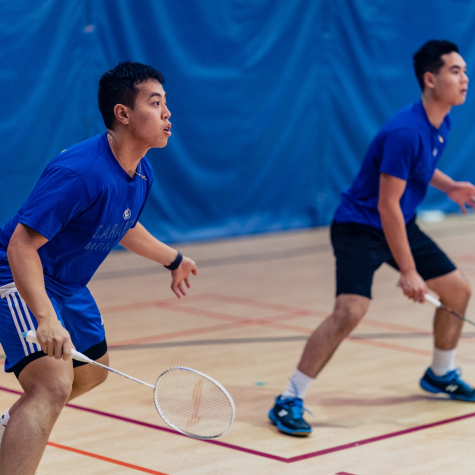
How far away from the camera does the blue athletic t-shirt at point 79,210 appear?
9.04ft

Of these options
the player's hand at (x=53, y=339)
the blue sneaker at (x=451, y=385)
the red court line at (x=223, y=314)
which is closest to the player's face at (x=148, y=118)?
the player's hand at (x=53, y=339)

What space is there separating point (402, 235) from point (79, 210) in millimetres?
1796

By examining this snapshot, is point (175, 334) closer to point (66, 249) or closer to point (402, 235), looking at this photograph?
point (402, 235)

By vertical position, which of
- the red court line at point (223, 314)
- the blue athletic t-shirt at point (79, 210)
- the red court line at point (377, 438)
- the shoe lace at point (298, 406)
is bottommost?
the red court line at point (223, 314)

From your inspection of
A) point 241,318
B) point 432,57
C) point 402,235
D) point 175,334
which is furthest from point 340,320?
point 241,318

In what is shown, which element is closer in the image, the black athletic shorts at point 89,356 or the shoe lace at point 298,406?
the black athletic shorts at point 89,356

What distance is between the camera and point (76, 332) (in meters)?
3.14

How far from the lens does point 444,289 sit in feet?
Answer: 14.8

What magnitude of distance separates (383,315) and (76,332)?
372 cm

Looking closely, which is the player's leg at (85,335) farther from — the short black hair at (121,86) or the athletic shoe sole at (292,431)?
the athletic shoe sole at (292,431)

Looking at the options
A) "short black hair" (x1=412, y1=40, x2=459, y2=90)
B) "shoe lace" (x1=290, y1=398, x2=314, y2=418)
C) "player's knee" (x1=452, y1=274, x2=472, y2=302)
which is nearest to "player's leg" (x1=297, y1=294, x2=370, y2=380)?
"shoe lace" (x1=290, y1=398, x2=314, y2=418)

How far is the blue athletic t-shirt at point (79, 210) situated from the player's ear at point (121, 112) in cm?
8

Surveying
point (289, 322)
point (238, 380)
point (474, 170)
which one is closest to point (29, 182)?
point (289, 322)

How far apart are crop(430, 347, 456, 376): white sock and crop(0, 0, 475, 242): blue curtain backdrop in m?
4.82
